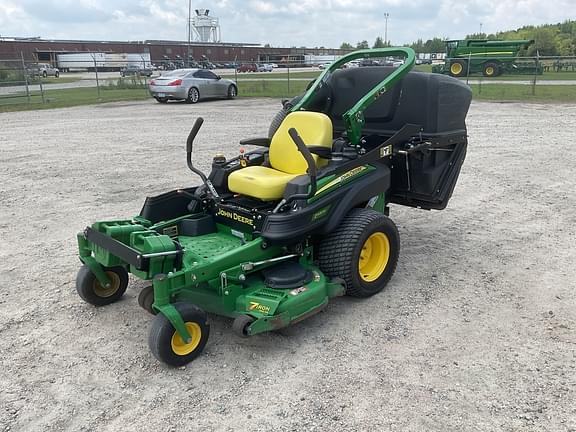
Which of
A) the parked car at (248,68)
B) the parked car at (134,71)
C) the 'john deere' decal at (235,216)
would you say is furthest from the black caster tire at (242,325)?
the parked car at (248,68)

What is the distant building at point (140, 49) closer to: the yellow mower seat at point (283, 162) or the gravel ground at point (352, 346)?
the gravel ground at point (352, 346)

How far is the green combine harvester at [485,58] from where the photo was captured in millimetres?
29359

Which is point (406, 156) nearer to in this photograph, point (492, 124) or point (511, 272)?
point (511, 272)

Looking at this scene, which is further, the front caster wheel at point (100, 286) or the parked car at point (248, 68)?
the parked car at point (248, 68)

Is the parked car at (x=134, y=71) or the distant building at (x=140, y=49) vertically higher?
the distant building at (x=140, y=49)

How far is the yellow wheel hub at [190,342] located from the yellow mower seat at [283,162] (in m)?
1.11

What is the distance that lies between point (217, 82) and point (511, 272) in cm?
1735

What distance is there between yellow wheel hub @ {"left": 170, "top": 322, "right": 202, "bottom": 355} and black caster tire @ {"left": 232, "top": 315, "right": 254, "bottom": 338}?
0.24 m

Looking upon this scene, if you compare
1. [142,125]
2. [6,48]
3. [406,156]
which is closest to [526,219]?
[406,156]

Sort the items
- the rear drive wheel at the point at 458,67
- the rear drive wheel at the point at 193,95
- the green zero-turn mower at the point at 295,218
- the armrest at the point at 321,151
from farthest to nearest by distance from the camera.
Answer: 1. the rear drive wheel at the point at 458,67
2. the rear drive wheel at the point at 193,95
3. the armrest at the point at 321,151
4. the green zero-turn mower at the point at 295,218

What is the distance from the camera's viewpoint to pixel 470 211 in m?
6.41

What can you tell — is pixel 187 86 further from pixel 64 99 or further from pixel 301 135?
pixel 301 135

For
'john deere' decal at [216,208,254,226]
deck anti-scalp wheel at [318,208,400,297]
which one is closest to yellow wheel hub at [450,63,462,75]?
deck anti-scalp wheel at [318,208,400,297]

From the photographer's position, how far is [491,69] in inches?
1176
